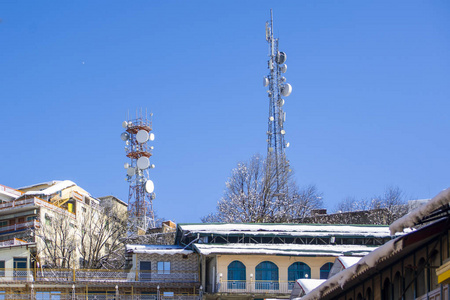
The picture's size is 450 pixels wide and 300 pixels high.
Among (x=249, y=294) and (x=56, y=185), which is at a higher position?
(x=56, y=185)

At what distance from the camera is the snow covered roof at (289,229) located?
55.3 meters

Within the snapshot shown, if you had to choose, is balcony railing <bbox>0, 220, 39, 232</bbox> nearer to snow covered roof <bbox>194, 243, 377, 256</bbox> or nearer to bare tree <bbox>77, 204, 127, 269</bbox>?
bare tree <bbox>77, 204, 127, 269</bbox>

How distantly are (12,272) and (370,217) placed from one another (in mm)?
35927

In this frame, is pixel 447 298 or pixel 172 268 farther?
pixel 172 268

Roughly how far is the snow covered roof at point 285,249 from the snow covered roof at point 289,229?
45.2 inches

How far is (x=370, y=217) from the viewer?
7656 cm

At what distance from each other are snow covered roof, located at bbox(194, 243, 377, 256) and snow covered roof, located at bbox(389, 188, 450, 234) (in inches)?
1420

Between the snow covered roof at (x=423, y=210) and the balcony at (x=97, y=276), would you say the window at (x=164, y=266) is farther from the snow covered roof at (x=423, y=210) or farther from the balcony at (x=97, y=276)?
the snow covered roof at (x=423, y=210)

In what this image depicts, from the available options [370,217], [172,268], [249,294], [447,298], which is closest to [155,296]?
[172,268]

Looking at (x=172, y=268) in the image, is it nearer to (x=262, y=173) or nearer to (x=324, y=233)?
(x=324, y=233)

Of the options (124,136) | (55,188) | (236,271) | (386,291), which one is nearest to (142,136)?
(124,136)

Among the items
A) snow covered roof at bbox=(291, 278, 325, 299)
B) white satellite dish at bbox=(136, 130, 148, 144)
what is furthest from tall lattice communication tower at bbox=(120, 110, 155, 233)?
snow covered roof at bbox=(291, 278, 325, 299)

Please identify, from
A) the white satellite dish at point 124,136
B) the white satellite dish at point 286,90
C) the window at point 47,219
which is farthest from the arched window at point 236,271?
the white satellite dish at point 124,136

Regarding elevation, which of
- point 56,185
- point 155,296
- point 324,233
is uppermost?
point 56,185
